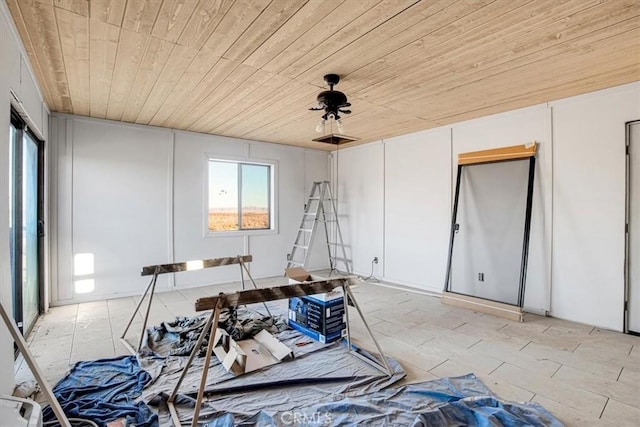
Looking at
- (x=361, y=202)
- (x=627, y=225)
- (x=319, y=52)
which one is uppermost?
(x=319, y=52)

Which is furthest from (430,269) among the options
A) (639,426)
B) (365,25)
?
(365,25)

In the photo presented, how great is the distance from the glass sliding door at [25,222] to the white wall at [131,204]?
0.44 metres

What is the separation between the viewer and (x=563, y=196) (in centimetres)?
362

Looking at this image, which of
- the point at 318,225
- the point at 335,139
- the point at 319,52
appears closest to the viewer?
the point at 319,52

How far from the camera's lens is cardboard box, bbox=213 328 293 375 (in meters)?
2.45

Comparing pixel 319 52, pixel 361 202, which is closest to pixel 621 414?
pixel 319 52

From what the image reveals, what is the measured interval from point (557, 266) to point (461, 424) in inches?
107

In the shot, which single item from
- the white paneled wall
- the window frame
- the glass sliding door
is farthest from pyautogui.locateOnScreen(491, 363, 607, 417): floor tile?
the window frame

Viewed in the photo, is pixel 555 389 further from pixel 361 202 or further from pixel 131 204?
pixel 131 204

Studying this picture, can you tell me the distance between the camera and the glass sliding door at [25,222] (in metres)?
2.69

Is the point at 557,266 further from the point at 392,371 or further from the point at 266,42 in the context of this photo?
the point at 266,42

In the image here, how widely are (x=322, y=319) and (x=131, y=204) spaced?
3.33 meters

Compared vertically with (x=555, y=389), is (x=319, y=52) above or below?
above

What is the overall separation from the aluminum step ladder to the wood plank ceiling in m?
2.52
